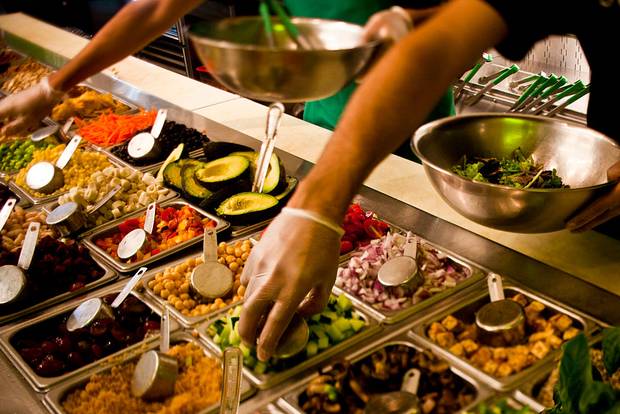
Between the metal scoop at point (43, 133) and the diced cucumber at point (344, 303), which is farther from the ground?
the diced cucumber at point (344, 303)

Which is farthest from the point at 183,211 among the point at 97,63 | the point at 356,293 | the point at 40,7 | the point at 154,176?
the point at 40,7

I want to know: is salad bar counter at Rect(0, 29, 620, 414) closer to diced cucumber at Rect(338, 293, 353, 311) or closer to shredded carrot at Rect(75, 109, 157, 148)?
diced cucumber at Rect(338, 293, 353, 311)

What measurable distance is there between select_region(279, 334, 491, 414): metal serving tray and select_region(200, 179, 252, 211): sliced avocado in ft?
3.38

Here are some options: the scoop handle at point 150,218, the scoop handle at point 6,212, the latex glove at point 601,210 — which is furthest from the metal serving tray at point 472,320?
the scoop handle at point 6,212

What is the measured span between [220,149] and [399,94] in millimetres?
1809

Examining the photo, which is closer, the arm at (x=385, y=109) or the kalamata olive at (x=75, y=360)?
the arm at (x=385, y=109)

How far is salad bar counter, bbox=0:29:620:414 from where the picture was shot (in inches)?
67.7

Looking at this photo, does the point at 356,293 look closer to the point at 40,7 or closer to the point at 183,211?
the point at 183,211

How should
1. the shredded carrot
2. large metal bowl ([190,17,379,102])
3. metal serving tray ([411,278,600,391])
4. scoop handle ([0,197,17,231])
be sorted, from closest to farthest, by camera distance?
large metal bowl ([190,17,379,102]) → metal serving tray ([411,278,600,391]) → scoop handle ([0,197,17,231]) → the shredded carrot

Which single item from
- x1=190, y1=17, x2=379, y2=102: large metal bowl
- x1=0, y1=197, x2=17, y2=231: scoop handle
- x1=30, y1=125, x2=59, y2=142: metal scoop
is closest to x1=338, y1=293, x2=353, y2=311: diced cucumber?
x1=190, y1=17, x2=379, y2=102: large metal bowl

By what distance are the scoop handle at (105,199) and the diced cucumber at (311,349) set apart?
125 cm

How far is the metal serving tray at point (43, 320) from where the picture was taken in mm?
1842

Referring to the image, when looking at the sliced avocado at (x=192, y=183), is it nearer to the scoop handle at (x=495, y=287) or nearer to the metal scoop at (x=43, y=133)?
the metal scoop at (x=43, y=133)

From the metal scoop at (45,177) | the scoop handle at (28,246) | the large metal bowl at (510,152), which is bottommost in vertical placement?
the metal scoop at (45,177)
